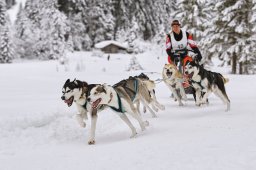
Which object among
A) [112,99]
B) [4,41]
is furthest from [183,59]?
[4,41]

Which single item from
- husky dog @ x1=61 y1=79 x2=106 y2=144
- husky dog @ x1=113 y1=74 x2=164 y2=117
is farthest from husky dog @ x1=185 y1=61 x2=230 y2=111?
husky dog @ x1=61 y1=79 x2=106 y2=144

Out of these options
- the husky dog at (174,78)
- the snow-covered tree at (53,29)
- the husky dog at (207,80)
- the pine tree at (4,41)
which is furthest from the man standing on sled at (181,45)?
the pine tree at (4,41)

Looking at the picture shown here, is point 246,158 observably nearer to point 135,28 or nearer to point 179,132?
point 179,132

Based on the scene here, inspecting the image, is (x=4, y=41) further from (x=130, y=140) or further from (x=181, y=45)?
(x=130, y=140)

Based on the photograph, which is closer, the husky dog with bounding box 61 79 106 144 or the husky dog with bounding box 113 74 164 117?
the husky dog with bounding box 61 79 106 144

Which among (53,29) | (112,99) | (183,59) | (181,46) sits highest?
(53,29)

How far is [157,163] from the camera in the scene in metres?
4.23

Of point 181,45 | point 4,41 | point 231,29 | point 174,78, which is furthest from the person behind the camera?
point 4,41

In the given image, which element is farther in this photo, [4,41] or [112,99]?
[4,41]

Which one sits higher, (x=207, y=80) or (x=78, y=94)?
(x=207, y=80)

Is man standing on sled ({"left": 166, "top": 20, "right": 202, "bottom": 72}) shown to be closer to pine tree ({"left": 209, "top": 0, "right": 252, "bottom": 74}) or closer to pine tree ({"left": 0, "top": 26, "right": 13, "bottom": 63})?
pine tree ({"left": 209, "top": 0, "right": 252, "bottom": 74})

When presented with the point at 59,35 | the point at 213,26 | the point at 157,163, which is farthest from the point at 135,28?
the point at 157,163

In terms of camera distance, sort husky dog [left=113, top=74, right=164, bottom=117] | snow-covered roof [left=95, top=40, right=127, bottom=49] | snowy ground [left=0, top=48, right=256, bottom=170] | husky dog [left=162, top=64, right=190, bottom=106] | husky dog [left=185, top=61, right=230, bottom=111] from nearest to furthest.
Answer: snowy ground [left=0, top=48, right=256, bottom=170]
husky dog [left=113, top=74, right=164, bottom=117]
husky dog [left=185, top=61, right=230, bottom=111]
husky dog [left=162, top=64, right=190, bottom=106]
snow-covered roof [left=95, top=40, right=127, bottom=49]

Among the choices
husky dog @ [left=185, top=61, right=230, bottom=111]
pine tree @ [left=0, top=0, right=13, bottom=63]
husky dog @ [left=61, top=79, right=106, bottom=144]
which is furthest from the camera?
pine tree @ [left=0, top=0, right=13, bottom=63]
